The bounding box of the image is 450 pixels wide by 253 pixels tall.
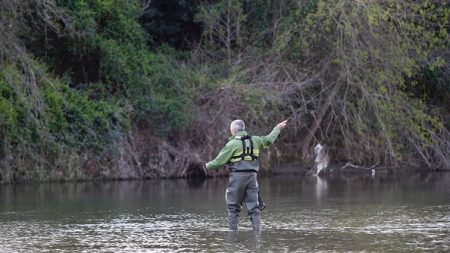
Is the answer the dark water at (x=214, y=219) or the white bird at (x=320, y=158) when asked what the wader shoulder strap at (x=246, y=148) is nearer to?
the dark water at (x=214, y=219)

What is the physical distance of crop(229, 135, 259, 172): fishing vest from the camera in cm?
1465

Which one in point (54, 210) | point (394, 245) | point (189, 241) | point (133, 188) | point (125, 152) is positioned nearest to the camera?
point (394, 245)

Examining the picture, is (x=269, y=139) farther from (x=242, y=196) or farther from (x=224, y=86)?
(x=224, y=86)

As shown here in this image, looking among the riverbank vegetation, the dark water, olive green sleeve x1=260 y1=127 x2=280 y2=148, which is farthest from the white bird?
olive green sleeve x1=260 y1=127 x2=280 y2=148

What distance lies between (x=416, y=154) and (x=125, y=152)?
386 inches

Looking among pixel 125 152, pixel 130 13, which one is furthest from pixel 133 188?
pixel 130 13

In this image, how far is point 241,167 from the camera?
14.7 meters

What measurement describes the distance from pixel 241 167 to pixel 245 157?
159mm

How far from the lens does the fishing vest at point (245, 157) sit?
1465 centimetres

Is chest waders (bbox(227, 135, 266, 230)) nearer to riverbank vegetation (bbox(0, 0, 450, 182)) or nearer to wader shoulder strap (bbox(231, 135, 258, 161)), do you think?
wader shoulder strap (bbox(231, 135, 258, 161))

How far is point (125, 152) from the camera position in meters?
29.3

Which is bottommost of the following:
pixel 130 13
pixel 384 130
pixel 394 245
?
pixel 394 245

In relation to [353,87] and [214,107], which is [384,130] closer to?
[353,87]

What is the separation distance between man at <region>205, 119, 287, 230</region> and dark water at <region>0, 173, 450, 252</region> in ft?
1.07
